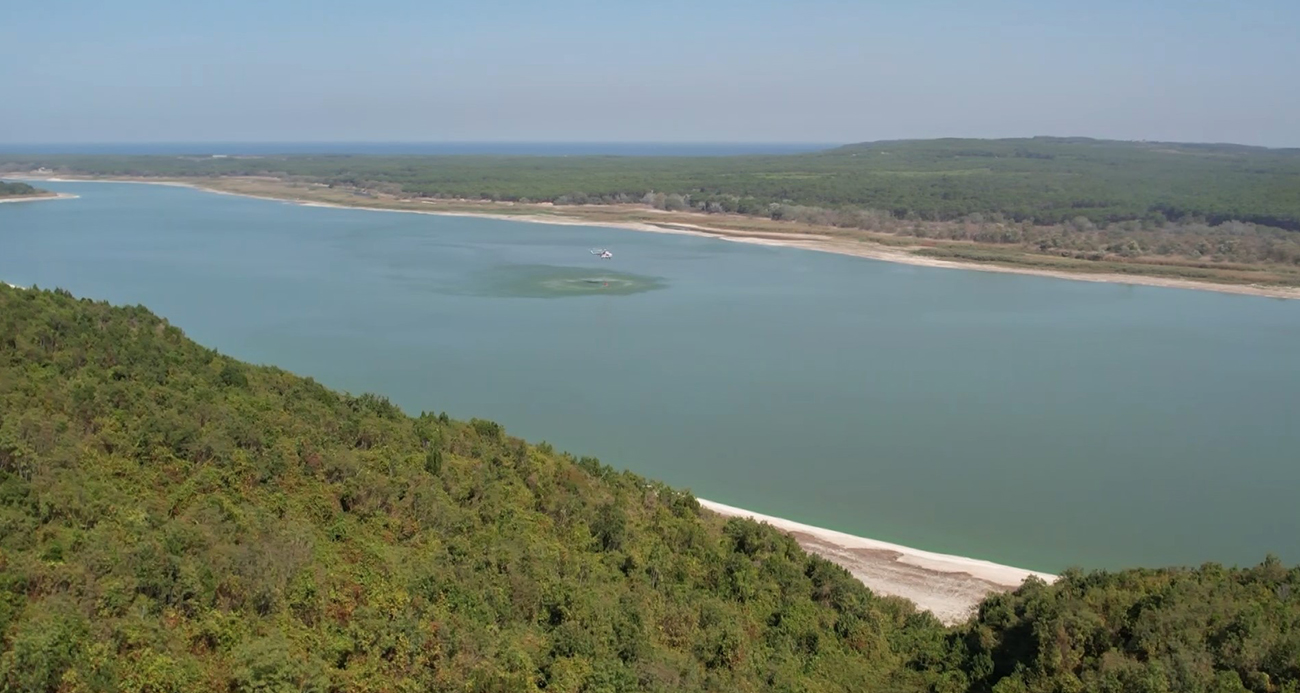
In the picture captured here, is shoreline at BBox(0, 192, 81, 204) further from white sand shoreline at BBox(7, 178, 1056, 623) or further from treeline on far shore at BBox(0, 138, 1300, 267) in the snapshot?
white sand shoreline at BBox(7, 178, 1056, 623)

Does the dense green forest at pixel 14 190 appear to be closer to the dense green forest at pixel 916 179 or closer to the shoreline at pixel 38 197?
the shoreline at pixel 38 197

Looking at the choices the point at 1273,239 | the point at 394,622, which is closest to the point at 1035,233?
the point at 1273,239

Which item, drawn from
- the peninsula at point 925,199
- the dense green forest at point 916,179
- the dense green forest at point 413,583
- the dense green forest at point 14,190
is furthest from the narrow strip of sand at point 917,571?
the dense green forest at point 14,190

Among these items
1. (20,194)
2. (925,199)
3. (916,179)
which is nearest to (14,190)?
(20,194)

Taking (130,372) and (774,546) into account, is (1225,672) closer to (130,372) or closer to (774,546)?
(774,546)

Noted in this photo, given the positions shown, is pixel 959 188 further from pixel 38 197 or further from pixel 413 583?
pixel 413 583

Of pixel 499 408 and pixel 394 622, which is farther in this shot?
pixel 499 408

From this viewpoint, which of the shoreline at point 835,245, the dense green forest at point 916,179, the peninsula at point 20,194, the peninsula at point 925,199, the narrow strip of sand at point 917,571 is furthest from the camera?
the peninsula at point 20,194
